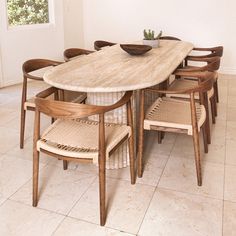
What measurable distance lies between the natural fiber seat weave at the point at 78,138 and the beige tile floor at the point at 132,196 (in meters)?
0.39

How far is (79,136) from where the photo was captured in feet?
6.07

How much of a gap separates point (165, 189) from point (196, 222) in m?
0.35

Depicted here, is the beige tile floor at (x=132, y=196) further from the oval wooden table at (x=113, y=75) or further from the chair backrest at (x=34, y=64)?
the chair backrest at (x=34, y=64)

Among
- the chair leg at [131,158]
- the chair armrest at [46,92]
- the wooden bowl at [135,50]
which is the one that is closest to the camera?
the chair armrest at [46,92]

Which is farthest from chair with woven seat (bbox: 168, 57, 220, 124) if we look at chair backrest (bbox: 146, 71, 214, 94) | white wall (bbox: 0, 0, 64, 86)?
white wall (bbox: 0, 0, 64, 86)

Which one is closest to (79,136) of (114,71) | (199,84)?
(114,71)

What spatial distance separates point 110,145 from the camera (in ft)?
5.79

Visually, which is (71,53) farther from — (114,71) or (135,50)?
(114,71)

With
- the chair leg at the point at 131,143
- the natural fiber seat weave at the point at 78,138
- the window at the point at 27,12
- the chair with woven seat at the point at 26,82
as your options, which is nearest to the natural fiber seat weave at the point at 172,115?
the chair leg at the point at 131,143

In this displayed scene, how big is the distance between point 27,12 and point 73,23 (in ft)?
3.23

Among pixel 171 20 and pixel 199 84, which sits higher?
pixel 171 20

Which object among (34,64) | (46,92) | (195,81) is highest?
(34,64)

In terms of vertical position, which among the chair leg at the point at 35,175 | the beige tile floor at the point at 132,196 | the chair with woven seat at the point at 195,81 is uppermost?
the chair with woven seat at the point at 195,81

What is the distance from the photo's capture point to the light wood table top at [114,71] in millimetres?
1868
